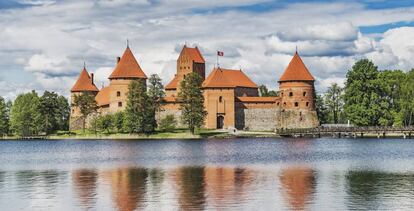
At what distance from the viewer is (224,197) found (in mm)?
18594

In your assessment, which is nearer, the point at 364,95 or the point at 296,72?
the point at 364,95

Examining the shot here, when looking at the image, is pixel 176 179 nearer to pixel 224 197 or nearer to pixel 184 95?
pixel 224 197

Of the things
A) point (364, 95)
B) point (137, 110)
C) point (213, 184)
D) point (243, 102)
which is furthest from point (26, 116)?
point (213, 184)

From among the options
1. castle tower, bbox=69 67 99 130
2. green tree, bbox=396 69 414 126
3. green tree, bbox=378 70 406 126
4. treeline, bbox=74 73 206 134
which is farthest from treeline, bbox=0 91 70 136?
green tree, bbox=396 69 414 126

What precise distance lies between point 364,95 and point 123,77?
26781mm

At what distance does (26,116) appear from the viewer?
253 feet

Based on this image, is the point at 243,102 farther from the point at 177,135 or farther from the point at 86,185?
the point at 86,185

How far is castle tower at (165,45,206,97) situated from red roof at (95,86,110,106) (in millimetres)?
8473

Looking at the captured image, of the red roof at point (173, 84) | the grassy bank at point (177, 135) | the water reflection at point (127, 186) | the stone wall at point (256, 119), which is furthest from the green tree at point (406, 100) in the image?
the water reflection at point (127, 186)

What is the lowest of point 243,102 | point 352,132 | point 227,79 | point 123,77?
point 352,132

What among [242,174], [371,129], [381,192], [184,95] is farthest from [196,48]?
[381,192]

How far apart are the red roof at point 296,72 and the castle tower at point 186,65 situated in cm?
1573

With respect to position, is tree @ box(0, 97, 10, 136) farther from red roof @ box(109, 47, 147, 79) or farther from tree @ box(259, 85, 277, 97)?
tree @ box(259, 85, 277, 97)

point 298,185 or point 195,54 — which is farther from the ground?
point 195,54
